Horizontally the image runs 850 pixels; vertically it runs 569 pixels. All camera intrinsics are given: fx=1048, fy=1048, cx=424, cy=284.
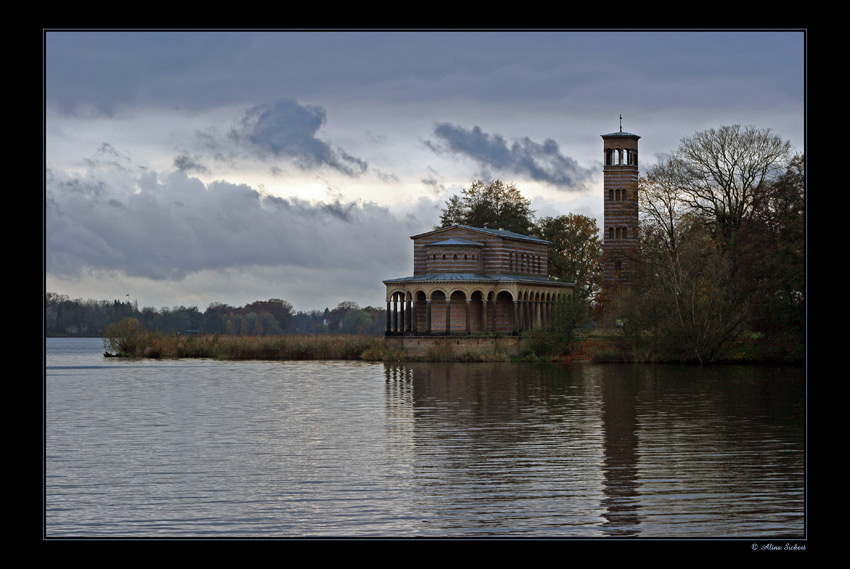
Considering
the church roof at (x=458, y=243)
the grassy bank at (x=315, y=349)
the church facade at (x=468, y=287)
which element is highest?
the church roof at (x=458, y=243)

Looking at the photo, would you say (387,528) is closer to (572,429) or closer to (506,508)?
(506,508)

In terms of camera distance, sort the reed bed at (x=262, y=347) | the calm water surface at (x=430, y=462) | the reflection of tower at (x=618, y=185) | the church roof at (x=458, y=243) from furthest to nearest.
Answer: the reflection of tower at (x=618, y=185) < the church roof at (x=458, y=243) < the reed bed at (x=262, y=347) < the calm water surface at (x=430, y=462)

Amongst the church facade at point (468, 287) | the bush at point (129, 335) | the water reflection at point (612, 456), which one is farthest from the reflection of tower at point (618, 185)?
the water reflection at point (612, 456)

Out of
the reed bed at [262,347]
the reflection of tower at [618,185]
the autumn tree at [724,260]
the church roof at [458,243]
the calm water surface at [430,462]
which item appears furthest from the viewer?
the reflection of tower at [618,185]

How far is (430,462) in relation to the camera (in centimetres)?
1903

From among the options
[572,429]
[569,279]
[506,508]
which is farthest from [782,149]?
[506,508]

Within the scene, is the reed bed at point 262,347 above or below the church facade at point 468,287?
below

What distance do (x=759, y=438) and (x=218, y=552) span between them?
46.8 ft

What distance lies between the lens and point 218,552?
1135 centimetres

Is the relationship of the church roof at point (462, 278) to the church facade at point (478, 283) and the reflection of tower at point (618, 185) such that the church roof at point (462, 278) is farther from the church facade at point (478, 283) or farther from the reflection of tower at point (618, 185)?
the reflection of tower at point (618, 185)

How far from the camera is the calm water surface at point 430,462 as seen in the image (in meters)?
13.9

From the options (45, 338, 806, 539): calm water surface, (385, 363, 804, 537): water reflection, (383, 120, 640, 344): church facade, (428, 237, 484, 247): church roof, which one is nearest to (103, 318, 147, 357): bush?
(383, 120, 640, 344): church facade

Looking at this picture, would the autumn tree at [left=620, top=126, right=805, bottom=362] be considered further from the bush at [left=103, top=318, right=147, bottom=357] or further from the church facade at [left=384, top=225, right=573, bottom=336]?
the bush at [left=103, top=318, right=147, bottom=357]

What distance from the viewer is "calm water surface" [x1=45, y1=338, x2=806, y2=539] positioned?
547 inches
